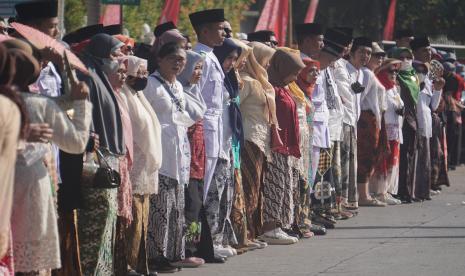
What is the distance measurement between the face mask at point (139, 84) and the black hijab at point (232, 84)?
1816 mm

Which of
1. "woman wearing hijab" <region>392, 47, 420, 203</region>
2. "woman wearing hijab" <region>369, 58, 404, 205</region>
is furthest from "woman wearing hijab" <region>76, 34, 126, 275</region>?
"woman wearing hijab" <region>392, 47, 420, 203</region>

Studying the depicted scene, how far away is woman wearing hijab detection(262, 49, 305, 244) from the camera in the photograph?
12711 mm

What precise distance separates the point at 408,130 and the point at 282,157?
5.39 metres

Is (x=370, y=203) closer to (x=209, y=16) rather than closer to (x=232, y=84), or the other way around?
(x=232, y=84)

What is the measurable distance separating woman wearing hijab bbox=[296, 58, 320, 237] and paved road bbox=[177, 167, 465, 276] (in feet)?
1.07

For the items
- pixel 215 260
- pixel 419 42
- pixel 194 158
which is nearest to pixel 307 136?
pixel 215 260

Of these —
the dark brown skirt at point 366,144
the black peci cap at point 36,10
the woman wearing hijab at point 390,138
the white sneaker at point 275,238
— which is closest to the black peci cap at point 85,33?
the black peci cap at point 36,10

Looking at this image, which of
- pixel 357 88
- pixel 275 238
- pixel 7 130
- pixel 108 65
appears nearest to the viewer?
pixel 7 130

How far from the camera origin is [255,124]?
40.1 feet

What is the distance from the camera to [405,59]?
1805 centimetres

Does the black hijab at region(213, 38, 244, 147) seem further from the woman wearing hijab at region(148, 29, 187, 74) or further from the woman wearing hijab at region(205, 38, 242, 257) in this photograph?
the woman wearing hijab at region(148, 29, 187, 74)

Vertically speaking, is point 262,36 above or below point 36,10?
above

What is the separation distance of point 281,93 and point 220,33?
153cm

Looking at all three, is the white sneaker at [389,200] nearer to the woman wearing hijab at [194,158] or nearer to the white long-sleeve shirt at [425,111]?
the white long-sleeve shirt at [425,111]
